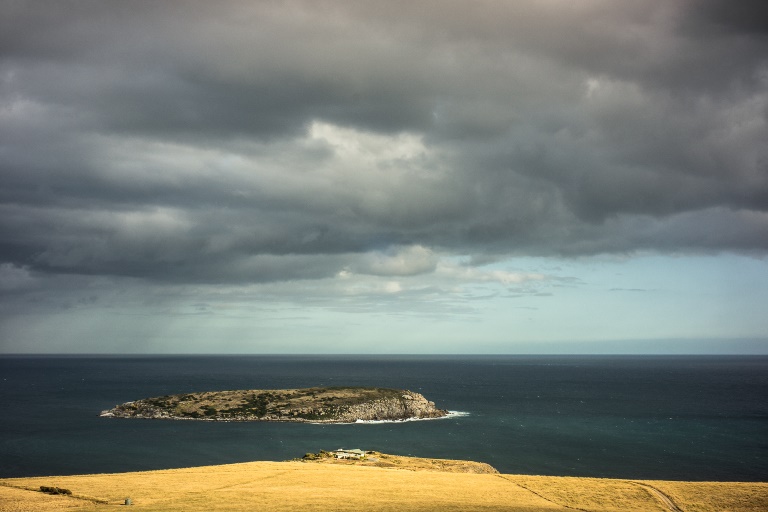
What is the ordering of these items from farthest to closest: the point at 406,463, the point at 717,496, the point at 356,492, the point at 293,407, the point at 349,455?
the point at 293,407, the point at 349,455, the point at 406,463, the point at 717,496, the point at 356,492

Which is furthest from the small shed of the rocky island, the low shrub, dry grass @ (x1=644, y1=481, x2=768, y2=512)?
the rocky island

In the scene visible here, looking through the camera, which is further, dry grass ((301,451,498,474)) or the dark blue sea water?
the dark blue sea water

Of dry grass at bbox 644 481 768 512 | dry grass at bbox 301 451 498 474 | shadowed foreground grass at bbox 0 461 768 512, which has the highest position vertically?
shadowed foreground grass at bbox 0 461 768 512

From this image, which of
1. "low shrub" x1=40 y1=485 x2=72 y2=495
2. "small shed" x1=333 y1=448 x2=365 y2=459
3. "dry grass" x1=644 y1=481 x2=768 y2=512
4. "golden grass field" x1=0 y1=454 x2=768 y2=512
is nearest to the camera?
"golden grass field" x1=0 y1=454 x2=768 y2=512

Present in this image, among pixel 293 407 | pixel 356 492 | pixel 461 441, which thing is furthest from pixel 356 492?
pixel 293 407

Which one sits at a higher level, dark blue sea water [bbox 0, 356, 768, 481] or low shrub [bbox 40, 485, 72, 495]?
low shrub [bbox 40, 485, 72, 495]

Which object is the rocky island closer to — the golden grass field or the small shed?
the small shed

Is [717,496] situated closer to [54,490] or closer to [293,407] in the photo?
[54,490]

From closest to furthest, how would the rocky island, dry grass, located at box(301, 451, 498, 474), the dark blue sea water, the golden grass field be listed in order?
the golden grass field < dry grass, located at box(301, 451, 498, 474) < the dark blue sea water < the rocky island

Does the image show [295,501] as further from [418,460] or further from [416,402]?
[416,402]
